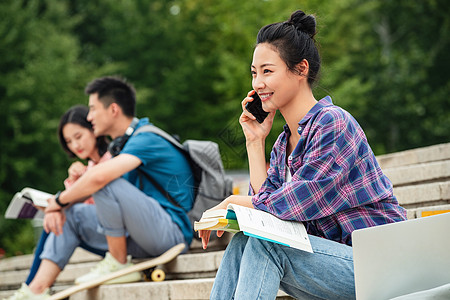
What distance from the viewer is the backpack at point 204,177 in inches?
178

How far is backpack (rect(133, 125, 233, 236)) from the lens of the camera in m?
4.52

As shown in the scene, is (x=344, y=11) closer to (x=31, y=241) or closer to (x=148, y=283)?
(x=31, y=241)

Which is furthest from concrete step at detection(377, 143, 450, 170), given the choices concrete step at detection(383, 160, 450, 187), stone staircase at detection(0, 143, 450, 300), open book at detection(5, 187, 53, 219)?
open book at detection(5, 187, 53, 219)

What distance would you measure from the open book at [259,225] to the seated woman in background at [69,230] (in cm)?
238

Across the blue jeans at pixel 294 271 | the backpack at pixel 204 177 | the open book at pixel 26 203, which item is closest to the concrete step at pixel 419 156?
the backpack at pixel 204 177

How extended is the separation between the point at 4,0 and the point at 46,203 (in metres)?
11.0

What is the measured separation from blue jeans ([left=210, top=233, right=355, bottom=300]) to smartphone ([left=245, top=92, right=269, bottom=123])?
80 cm

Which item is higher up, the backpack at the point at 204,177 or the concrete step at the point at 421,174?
the backpack at the point at 204,177

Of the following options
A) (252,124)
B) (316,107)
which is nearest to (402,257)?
(316,107)

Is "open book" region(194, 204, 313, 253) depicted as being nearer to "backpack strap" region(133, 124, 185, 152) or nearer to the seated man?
the seated man

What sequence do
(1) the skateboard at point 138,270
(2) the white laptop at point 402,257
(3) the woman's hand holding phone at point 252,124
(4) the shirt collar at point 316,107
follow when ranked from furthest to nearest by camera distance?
(1) the skateboard at point 138,270
(3) the woman's hand holding phone at point 252,124
(4) the shirt collar at point 316,107
(2) the white laptop at point 402,257

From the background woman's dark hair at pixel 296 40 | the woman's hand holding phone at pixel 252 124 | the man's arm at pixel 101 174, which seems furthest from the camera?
the man's arm at pixel 101 174

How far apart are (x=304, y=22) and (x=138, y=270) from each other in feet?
7.27

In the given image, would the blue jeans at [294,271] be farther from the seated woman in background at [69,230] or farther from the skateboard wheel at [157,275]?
the seated woman in background at [69,230]
